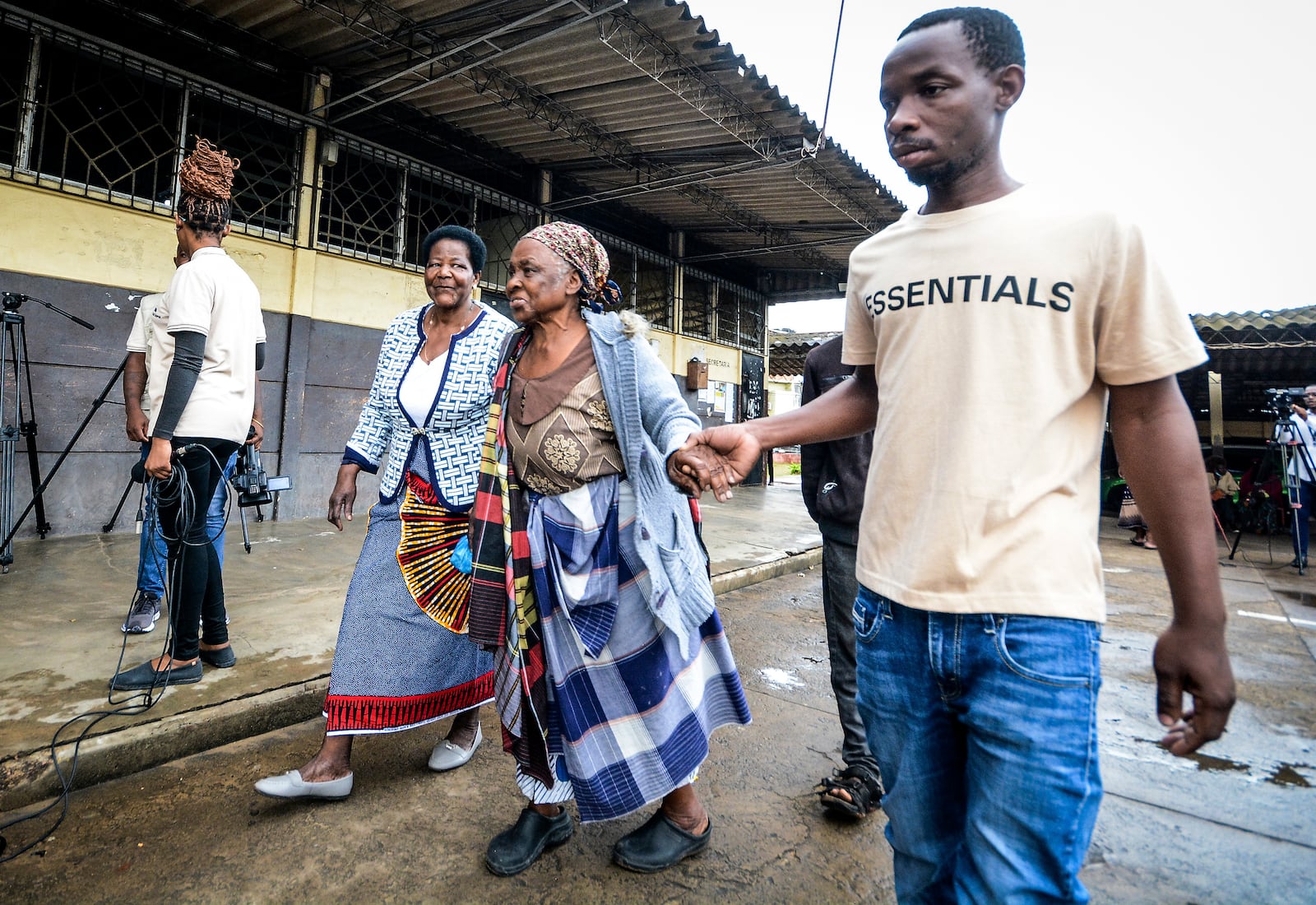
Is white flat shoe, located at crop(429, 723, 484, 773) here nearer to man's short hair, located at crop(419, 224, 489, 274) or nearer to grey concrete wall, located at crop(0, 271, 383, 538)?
man's short hair, located at crop(419, 224, 489, 274)

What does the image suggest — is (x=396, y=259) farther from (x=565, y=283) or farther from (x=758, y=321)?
(x=758, y=321)

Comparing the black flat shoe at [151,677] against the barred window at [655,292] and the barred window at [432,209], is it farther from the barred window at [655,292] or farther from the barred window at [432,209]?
the barred window at [655,292]

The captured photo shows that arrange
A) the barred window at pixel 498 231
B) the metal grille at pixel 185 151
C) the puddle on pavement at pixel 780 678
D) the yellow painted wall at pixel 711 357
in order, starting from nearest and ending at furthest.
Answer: the puddle on pavement at pixel 780 678 → the metal grille at pixel 185 151 → the barred window at pixel 498 231 → the yellow painted wall at pixel 711 357

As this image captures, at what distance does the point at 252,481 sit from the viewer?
11.0 ft

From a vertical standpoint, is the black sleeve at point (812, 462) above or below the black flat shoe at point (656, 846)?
above

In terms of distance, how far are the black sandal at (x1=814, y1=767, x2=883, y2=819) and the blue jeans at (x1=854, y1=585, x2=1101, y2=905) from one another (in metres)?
1.05

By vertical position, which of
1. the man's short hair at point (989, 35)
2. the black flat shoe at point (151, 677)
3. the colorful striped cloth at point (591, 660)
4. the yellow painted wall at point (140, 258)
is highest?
the yellow painted wall at point (140, 258)

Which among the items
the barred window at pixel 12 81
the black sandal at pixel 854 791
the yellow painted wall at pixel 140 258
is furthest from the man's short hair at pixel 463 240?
the barred window at pixel 12 81

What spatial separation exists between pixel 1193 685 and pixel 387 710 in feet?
6.87

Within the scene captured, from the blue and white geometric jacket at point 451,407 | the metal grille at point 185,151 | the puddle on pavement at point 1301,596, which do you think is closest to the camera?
the blue and white geometric jacket at point 451,407

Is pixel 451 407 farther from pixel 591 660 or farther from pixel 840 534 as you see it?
pixel 840 534

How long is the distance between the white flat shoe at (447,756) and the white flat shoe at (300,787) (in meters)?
0.32

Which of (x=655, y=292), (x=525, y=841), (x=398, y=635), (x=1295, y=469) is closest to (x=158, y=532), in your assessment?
(x=398, y=635)

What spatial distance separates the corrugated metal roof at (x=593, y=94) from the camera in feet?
18.3
